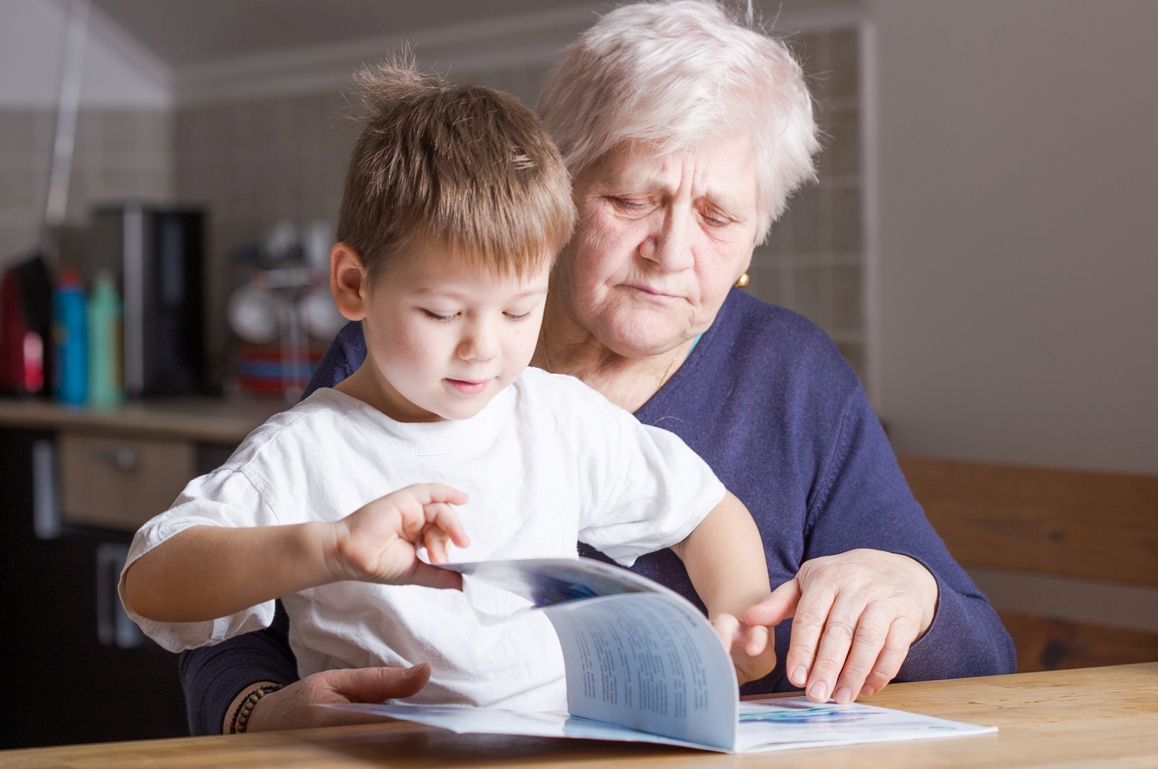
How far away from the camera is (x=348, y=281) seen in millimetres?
895

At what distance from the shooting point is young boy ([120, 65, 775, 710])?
0.75 meters

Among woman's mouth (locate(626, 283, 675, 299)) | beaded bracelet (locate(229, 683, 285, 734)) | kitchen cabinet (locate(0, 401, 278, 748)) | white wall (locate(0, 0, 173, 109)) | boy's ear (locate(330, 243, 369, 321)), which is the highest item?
white wall (locate(0, 0, 173, 109))

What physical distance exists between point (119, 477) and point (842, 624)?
7.07 feet

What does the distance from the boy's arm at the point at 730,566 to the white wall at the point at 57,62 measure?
3001mm

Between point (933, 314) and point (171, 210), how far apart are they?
201 cm

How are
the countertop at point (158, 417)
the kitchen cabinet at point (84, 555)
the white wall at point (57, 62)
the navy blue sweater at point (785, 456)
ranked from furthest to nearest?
the white wall at point (57, 62)
the kitchen cabinet at point (84, 555)
the countertop at point (158, 417)
the navy blue sweater at point (785, 456)

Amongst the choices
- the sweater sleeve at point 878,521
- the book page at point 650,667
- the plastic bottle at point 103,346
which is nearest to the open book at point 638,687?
the book page at point 650,667

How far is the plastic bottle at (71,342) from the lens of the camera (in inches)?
117

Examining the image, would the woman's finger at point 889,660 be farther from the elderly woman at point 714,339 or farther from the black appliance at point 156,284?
the black appliance at point 156,284

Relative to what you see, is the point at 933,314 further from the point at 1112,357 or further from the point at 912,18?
the point at 912,18

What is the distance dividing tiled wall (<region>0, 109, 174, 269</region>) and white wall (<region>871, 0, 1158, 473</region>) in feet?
7.58

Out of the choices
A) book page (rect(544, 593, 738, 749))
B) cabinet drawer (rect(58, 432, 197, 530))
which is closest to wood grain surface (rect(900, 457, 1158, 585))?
book page (rect(544, 593, 738, 749))

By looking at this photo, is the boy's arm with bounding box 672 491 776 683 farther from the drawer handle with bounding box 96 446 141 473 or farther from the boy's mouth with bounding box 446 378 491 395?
the drawer handle with bounding box 96 446 141 473

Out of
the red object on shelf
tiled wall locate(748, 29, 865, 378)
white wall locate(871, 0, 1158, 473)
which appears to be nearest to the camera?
white wall locate(871, 0, 1158, 473)
